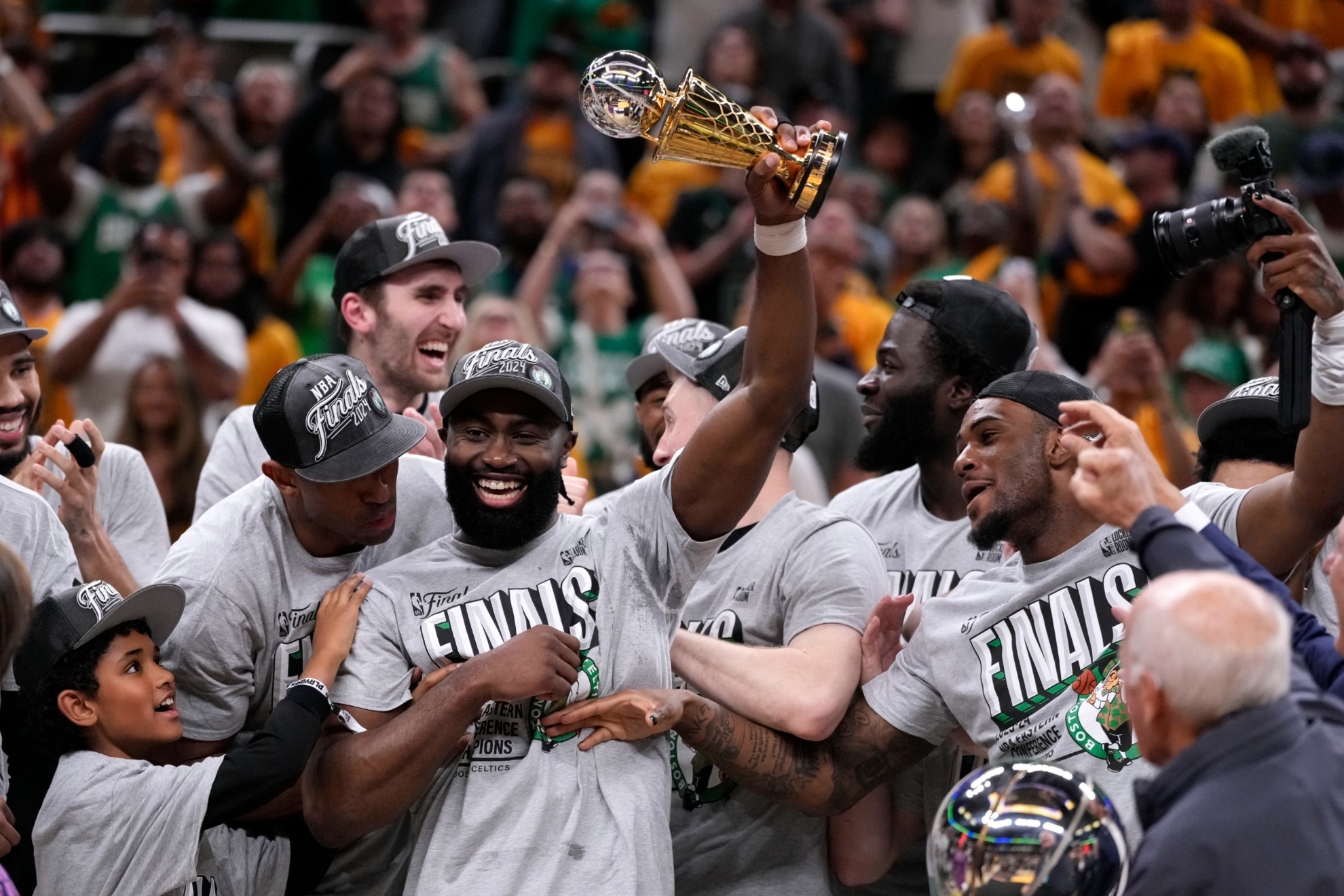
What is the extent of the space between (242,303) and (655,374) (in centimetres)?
472

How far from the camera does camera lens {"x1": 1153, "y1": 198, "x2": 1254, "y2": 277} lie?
4.20m

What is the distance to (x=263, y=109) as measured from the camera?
36.6 ft

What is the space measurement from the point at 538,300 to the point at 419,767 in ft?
17.9

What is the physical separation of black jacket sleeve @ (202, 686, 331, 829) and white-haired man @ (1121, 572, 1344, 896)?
6.39ft

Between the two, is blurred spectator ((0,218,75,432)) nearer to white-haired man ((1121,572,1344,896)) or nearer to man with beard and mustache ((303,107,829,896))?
man with beard and mustache ((303,107,829,896))

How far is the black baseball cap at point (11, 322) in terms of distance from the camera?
468 centimetres

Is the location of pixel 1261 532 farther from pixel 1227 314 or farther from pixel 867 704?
pixel 1227 314

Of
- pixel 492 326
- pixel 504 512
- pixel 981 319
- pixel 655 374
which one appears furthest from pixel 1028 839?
pixel 492 326

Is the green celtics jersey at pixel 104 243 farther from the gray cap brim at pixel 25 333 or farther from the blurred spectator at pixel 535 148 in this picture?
the gray cap brim at pixel 25 333

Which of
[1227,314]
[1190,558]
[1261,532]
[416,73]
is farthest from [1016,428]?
[416,73]

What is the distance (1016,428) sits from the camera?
4352mm

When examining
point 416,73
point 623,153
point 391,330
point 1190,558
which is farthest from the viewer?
point 623,153

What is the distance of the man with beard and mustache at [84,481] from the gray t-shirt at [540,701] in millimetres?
956

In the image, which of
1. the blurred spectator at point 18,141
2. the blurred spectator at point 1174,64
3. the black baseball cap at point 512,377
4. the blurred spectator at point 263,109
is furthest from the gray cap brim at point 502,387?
the blurred spectator at point 1174,64
